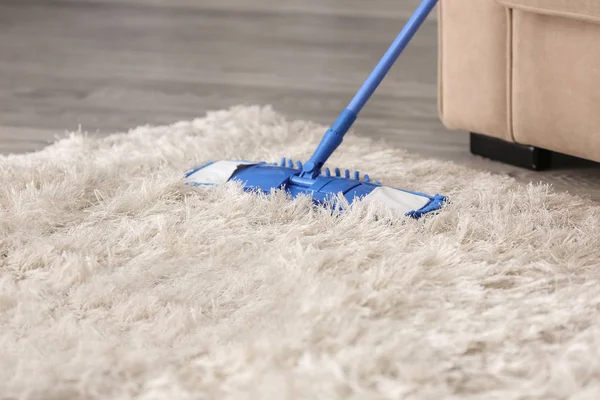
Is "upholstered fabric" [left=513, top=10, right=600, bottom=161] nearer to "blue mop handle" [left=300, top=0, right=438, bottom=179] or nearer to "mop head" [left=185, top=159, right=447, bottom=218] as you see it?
"blue mop handle" [left=300, top=0, right=438, bottom=179]

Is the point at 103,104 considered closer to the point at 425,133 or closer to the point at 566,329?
the point at 425,133

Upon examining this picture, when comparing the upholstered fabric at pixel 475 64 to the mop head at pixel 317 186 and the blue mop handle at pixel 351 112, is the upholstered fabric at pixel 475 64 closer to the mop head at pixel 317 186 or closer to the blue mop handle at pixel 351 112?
the blue mop handle at pixel 351 112

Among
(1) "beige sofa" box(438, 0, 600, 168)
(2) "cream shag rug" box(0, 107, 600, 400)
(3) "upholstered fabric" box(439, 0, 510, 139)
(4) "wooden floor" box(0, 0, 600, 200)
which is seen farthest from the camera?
(4) "wooden floor" box(0, 0, 600, 200)

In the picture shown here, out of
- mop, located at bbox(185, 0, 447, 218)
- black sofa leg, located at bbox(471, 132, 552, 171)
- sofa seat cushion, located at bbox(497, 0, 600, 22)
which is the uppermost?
sofa seat cushion, located at bbox(497, 0, 600, 22)

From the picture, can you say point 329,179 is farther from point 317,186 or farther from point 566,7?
point 566,7

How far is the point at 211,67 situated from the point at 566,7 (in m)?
1.51

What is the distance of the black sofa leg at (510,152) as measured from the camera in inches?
71.0

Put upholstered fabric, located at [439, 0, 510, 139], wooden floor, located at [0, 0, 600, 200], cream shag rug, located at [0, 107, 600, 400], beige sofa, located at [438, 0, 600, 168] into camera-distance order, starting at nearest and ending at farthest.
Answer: cream shag rug, located at [0, 107, 600, 400]
beige sofa, located at [438, 0, 600, 168]
upholstered fabric, located at [439, 0, 510, 139]
wooden floor, located at [0, 0, 600, 200]

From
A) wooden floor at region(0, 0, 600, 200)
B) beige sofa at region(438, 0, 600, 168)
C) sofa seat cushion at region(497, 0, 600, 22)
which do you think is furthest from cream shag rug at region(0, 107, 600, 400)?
wooden floor at region(0, 0, 600, 200)

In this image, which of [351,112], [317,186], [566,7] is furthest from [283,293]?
[566,7]

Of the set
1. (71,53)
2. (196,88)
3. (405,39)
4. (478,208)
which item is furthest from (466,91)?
(71,53)

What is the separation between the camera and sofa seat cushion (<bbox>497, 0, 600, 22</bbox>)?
147cm

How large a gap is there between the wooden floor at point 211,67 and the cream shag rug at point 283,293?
472mm

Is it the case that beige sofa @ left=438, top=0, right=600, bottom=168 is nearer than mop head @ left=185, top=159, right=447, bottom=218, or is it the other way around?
mop head @ left=185, top=159, right=447, bottom=218
